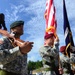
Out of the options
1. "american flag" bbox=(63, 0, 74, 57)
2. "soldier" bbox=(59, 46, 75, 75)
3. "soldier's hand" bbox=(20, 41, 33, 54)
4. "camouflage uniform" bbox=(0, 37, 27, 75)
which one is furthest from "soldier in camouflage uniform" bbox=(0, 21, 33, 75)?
"american flag" bbox=(63, 0, 74, 57)

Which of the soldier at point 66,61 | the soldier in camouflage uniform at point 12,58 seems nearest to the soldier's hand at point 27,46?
the soldier in camouflage uniform at point 12,58

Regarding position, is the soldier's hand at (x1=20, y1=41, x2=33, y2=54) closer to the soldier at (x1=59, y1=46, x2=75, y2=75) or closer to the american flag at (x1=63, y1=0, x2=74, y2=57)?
the soldier at (x1=59, y1=46, x2=75, y2=75)

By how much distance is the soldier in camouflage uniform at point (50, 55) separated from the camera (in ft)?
24.7

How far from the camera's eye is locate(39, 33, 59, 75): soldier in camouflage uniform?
24.7 ft

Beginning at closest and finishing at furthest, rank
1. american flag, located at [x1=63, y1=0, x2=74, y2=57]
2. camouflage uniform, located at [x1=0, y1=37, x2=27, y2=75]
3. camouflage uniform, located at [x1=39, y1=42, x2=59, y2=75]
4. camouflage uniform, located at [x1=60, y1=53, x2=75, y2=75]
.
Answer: camouflage uniform, located at [x1=0, y1=37, x2=27, y2=75] < camouflage uniform, located at [x1=39, y1=42, x2=59, y2=75] < camouflage uniform, located at [x1=60, y1=53, x2=75, y2=75] < american flag, located at [x1=63, y1=0, x2=74, y2=57]

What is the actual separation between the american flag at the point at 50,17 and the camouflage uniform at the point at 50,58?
836 millimetres

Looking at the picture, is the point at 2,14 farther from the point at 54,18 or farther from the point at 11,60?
the point at 54,18

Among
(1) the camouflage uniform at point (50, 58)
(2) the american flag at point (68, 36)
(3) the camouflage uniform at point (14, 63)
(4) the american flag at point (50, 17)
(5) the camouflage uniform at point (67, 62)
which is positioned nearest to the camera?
(3) the camouflage uniform at point (14, 63)

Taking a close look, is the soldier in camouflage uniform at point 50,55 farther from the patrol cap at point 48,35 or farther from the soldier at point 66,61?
the soldier at point 66,61

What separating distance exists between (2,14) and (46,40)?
7.67 ft

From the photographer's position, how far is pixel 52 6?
9.77 m

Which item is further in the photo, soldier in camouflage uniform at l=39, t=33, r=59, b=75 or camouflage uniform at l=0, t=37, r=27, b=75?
soldier in camouflage uniform at l=39, t=33, r=59, b=75

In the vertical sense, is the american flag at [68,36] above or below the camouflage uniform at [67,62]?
above

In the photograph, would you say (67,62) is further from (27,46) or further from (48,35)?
(27,46)
